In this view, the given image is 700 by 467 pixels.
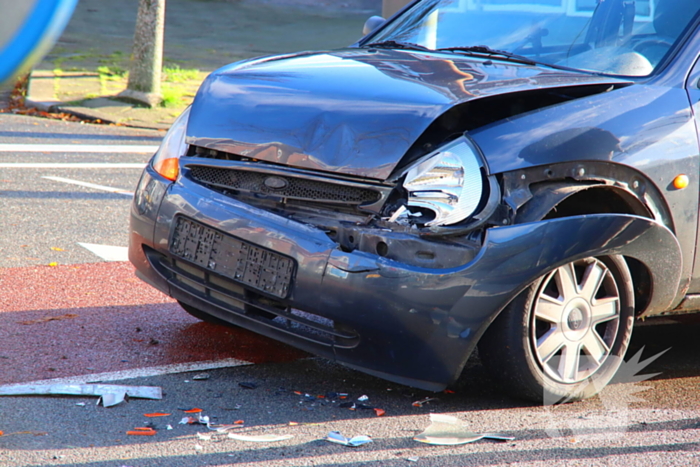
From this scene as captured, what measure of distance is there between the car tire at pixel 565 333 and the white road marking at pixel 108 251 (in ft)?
9.02

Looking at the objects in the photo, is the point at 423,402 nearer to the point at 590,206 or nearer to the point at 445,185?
the point at 445,185

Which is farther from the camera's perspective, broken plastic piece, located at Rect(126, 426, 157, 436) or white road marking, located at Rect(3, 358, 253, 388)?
white road marking, located at Rect(3, 358, 253, 388)

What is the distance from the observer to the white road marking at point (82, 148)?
8102 mm

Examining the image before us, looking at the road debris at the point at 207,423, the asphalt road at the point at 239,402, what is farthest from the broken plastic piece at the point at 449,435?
the road debris at the point at 207,423

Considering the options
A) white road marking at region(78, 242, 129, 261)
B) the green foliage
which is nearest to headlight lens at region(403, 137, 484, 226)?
white road marking at region(78, 242, 129, 261)

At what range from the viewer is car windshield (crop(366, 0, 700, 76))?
3.70m

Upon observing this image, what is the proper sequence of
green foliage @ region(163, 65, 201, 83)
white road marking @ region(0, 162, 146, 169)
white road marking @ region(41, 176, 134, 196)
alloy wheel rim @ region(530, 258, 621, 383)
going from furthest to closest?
green foliage @ region(163, 65, 201, 83), white road marking @ region(0, 162, 146, 169), white road marking @ region(41, 176, 134, 196), alloy wheel rim @ region(530, 258, 621, 383)

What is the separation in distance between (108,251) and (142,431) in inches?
101

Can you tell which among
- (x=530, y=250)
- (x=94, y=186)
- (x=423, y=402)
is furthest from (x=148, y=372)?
(x=94, y=186)

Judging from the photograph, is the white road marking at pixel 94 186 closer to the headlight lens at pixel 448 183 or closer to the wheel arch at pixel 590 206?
the headlight lens at pixel 448 183

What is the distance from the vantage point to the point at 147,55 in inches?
425

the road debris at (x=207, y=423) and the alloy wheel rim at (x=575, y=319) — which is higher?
the alloy wheel rim at (x=575, y=319)

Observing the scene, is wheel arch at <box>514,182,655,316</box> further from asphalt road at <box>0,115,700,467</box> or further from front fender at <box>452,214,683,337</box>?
asphalt road at <box>0,115,700,467</box>

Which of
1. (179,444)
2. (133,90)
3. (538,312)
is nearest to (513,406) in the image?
(538,312)
